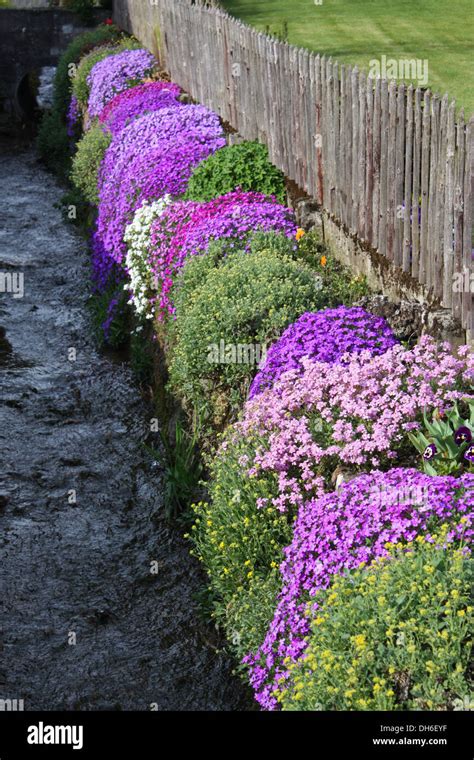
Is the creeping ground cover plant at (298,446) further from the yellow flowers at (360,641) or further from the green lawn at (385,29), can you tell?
the green lawn at (385,29)

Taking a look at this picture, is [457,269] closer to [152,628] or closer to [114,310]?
[152,628]

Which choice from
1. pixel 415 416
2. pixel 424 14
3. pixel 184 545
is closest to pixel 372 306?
pixel 415 416

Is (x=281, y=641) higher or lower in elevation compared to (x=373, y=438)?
lower

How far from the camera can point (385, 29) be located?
24594 mm

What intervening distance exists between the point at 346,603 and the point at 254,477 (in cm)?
183

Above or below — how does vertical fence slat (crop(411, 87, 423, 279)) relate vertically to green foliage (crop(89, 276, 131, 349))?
above

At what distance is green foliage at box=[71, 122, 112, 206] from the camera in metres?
16.1

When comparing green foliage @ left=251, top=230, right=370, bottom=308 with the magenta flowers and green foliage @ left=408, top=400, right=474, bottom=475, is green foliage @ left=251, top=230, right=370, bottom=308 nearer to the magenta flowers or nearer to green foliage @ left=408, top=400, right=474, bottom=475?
the magenta flowers

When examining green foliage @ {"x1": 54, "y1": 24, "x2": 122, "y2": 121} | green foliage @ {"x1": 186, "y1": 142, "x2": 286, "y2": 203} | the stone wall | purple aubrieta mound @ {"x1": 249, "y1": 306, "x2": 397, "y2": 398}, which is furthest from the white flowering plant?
the stone wall

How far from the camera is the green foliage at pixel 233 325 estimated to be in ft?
Result: 26.5

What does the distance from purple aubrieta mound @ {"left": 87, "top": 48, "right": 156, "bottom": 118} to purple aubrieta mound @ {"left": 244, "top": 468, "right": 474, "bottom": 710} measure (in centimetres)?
1399

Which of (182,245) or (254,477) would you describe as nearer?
(254,477)

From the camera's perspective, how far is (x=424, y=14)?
25562 millimetres

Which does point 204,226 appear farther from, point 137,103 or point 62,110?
point 62,110
